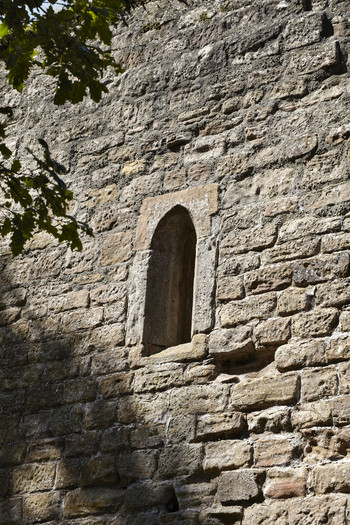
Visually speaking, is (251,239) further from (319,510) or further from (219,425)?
(319,510)

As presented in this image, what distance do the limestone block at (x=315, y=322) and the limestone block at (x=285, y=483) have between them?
28.3 inches

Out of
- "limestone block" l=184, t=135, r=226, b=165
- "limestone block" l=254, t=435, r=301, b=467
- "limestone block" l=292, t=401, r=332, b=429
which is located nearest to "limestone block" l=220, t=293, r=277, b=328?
"limestone block" l=292, t=401, r=332, b=429

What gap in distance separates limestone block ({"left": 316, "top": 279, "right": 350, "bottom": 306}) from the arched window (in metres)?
1.06

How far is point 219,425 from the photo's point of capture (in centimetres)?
474

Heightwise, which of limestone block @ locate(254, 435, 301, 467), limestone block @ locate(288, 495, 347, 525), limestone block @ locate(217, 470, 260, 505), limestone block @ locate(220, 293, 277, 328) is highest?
limestone block @ locate(220, 293, 277, 328)

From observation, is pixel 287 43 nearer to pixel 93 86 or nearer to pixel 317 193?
pixel 317 193

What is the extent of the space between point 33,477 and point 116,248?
1507 millimetres

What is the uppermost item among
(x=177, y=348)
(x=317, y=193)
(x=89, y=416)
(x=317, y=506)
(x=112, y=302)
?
(x=317, y=193)

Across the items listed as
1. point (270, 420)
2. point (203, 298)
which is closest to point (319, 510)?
point (270, 420)

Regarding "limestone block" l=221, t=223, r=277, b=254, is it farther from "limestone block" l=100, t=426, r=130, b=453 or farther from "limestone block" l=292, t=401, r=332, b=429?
"limestone block" l=100, t=426, r=130, b=453

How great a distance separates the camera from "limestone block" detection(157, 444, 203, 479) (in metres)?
4.73

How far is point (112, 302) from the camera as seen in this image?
5.56m

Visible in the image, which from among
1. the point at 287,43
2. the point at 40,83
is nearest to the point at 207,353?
the point at 287,43

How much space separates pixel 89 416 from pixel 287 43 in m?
2.64
